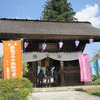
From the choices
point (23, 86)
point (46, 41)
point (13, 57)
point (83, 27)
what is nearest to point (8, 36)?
point (13, 57)

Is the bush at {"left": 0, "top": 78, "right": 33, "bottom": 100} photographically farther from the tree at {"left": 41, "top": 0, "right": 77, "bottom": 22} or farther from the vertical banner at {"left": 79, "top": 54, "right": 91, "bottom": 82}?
the tree at {"left": 41, "top": 0, "right": 77, "bottom": 22}

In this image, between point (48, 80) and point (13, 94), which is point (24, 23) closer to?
point (48, 80)

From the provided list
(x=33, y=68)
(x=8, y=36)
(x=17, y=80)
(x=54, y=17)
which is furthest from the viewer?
(x=54, y=17)

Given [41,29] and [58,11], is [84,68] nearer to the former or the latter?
[41,29]

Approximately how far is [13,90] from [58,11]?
33.5 metres

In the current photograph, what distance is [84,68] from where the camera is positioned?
22.2m

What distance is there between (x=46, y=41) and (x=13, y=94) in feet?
43.3

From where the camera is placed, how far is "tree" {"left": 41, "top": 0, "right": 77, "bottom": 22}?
43.5 meters

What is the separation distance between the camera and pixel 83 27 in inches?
1008

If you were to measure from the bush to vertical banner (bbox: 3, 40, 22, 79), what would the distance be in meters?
7.52

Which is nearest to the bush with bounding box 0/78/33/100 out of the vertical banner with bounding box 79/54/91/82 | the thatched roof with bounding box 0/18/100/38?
the thatched roof with bounding box 0/18/100/38

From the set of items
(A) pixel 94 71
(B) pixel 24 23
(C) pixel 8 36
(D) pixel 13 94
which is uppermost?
(B) pixel 24 23

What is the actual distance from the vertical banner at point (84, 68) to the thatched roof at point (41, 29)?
73.2 inches

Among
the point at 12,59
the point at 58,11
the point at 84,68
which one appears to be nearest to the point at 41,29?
the point at 12,59
